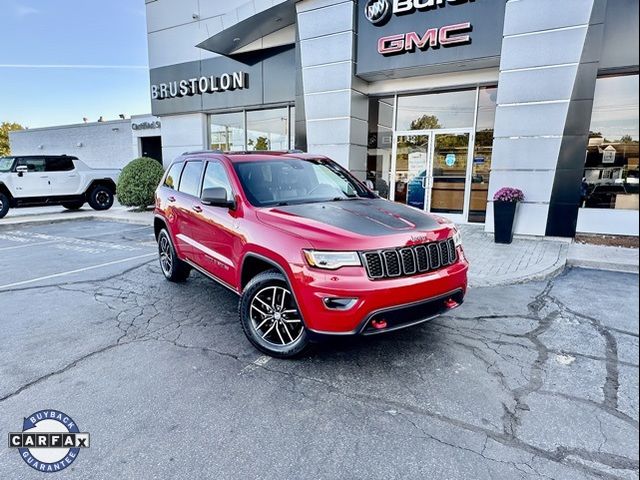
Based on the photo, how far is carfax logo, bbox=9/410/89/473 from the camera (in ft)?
8.28

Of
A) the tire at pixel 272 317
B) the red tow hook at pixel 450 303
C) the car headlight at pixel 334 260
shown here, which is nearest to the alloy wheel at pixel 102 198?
the tire at pixel 272 317

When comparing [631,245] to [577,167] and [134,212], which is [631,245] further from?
[134,212]

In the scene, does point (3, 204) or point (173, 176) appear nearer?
point (173, 176)

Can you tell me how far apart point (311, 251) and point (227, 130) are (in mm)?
12930

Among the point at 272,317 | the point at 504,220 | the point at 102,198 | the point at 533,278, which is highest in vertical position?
the point at 504,220

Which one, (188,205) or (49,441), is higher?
(188,205)

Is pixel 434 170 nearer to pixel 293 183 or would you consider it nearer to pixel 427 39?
pixel 427 39

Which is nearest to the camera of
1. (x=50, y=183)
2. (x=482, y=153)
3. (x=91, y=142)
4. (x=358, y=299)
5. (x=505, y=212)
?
(x=358, y=299)

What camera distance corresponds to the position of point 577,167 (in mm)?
8164

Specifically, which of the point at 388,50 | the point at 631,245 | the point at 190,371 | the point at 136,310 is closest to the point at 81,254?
the point at 136,310

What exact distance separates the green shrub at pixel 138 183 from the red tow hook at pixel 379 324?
12.7 meters

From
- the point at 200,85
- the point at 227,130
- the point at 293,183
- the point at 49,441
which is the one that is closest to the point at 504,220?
the point at 293,183

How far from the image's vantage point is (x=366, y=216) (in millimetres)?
3758

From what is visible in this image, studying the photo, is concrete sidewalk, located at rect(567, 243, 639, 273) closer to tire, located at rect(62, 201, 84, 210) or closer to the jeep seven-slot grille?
the jeep seven-slot grille
